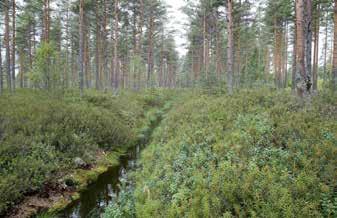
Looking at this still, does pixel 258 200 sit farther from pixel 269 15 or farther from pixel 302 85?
pixel 269 15

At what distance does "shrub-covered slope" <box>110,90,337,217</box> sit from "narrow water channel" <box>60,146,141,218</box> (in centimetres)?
130

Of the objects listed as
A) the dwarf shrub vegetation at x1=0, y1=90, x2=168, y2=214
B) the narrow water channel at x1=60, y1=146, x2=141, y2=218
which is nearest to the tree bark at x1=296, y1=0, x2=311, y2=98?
the narrow water channel at x1=60, y1=146, x2=141, y2=218

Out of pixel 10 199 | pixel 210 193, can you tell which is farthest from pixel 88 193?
pixel 210 193

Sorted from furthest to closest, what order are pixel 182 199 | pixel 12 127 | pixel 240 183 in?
pixel 12 127
pixel 182 199
pixel 240 183

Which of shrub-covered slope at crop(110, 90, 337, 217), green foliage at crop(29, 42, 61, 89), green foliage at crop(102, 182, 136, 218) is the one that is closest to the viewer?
shrub-covered slope at crop(110, 90, 337, 217)

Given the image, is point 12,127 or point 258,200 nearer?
point 258,200

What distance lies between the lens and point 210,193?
16.6 feet

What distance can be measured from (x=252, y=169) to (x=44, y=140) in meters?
8.05

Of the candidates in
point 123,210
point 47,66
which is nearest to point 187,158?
point 123,210

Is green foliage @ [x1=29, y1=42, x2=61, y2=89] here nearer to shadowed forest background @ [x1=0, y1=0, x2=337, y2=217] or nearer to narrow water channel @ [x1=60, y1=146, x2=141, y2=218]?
shadowed forest background @ [x1=0, y1=0, x2=337, y2=217]

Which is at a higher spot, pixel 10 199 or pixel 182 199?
pixel 182 199

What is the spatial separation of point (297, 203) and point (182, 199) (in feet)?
7.47

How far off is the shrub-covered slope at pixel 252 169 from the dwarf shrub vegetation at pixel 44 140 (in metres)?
3.12

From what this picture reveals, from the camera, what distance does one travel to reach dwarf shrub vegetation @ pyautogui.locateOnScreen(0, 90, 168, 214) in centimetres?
772
